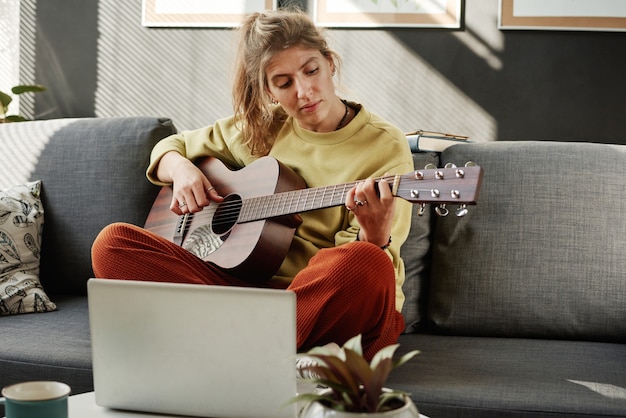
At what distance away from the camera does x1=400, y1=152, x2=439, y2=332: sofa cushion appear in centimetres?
199

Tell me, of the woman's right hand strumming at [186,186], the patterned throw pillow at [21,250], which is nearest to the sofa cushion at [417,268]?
the woman's right hand strumming at [186,186]

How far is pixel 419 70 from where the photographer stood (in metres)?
2.80

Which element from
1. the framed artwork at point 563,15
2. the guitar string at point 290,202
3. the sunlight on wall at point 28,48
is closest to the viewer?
the guitar string at point 290,202

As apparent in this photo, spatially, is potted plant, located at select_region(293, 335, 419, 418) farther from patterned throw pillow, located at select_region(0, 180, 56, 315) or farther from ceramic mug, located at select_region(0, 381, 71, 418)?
patterned throw pillow, located at select_region(0, 180, 56, 315)

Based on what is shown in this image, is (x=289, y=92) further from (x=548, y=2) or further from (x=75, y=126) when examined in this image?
(x=548, y=2)

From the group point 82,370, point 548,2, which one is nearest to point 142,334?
point 82,370

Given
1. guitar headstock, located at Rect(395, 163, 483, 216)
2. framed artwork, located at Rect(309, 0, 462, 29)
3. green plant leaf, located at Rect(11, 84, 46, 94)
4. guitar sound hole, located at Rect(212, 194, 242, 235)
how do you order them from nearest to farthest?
guitar headstock, located at Rect(395, 163, 483, 216), guitar sound hole, located at Rect(212, 194, 242, 235), framed artwork, located at Rect(309, 0, 462, 29), green plant leaf, located at Rect(11, 84, 46, 94)

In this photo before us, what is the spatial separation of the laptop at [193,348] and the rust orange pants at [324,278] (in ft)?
1.69

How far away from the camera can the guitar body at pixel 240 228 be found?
1.79 metres

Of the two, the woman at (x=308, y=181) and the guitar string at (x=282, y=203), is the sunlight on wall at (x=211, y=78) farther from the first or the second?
the guitar string at (x=282, y=203)

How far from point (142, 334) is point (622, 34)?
2.22 metres

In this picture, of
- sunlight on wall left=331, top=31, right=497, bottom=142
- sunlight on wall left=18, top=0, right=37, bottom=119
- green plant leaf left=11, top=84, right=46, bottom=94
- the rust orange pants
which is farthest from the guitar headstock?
sunlight on wall left=18, top=0, right=37, bottom=119

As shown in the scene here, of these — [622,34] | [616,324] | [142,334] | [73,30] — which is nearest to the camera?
[142,334]

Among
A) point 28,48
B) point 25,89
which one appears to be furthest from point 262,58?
point 28,48
